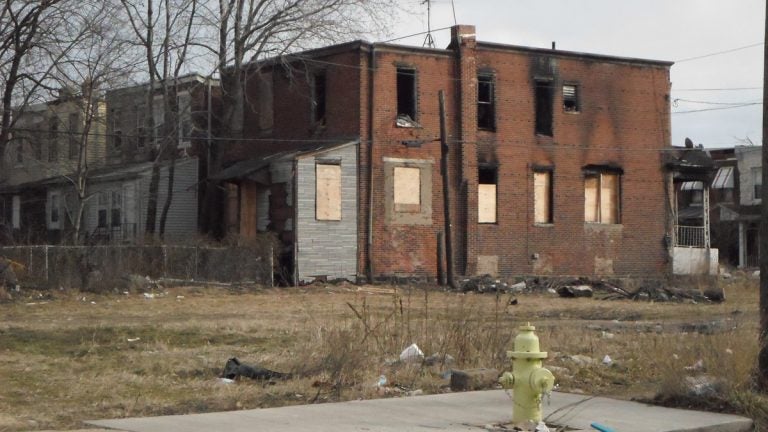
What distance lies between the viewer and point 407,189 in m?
41.2

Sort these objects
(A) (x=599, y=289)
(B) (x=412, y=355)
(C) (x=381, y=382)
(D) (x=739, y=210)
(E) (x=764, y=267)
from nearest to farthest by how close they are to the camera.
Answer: (E) (x=764, y=267) < (C) (x=381, y=382) < (B) (x=412, y=355) < (A) (x=599, y=289) < (D) (x=739, y=210)

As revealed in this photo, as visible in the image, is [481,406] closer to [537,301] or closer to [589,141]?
[537,301]

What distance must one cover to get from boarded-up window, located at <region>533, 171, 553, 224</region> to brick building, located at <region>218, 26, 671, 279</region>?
2.3 inches

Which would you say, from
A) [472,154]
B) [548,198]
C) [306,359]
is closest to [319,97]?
[472,154]

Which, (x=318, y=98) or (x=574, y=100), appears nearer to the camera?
(x=318, y=98)

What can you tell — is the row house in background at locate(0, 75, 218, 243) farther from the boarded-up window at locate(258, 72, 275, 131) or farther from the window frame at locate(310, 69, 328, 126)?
the window frame at locate(310, 69, 328, 126)

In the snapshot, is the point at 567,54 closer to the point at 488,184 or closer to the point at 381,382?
the point at 488,184

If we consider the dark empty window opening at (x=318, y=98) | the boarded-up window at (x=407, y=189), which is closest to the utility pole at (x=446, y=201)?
the boarded-up window at (x=407, y=189)

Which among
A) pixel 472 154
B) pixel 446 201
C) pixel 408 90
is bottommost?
pixel 446 201

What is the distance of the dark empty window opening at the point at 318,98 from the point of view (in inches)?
1645

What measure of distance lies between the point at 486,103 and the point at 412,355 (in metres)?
29.3

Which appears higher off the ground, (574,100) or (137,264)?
(574,100)

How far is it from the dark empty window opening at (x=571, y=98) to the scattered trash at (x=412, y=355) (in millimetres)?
31790

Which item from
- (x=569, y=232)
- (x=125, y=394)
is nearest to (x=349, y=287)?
A: (x=569, y=232)
